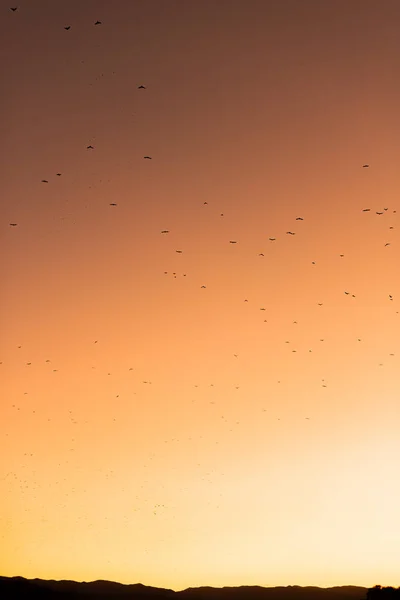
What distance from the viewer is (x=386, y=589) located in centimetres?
8175

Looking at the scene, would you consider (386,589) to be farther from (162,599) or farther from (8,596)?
(162,599)

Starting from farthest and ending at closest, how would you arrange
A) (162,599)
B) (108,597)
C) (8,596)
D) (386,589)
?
(108,597) < (162,599) < (8,596) < (386,589)

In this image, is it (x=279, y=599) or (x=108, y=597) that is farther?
(x=108, y=597)

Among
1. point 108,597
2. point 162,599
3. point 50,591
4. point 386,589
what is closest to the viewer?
point 386,589

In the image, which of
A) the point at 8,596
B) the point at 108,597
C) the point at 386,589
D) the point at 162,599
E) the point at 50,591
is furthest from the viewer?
the point at 108,597

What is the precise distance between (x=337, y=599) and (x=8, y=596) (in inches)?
1803

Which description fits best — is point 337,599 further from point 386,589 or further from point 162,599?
point 386,589

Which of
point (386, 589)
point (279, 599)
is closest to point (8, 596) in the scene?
point (279, 599)

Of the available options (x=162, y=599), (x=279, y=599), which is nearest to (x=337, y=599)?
(x=279, y=599)

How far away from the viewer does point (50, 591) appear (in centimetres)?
13250

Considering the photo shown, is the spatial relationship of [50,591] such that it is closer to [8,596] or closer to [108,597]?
[8,596]

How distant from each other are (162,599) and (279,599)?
54.8 feet

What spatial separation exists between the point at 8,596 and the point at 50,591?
36.4ft

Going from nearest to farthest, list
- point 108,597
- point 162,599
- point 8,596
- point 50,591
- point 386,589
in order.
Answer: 1. point 386,589
2. point 8,596
3. point 50,591
4. point 162,599
5. point 108,597
